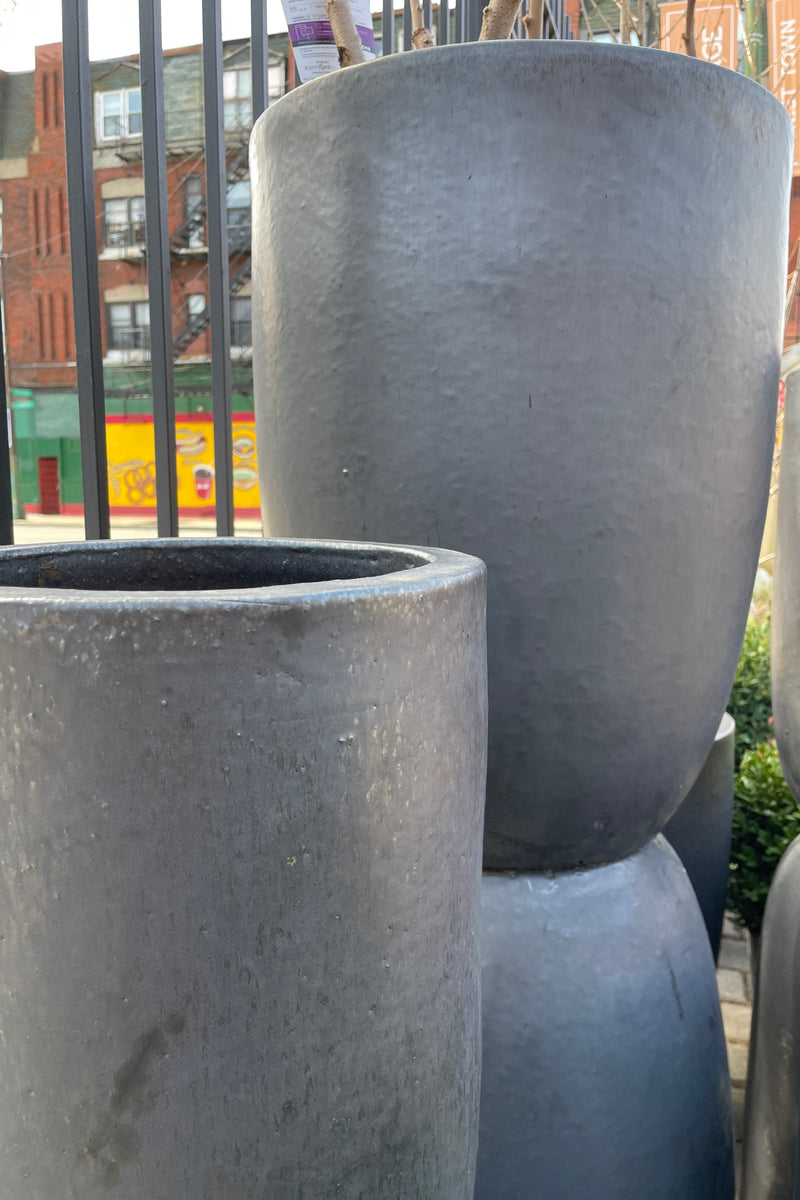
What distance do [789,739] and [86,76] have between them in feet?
3.86

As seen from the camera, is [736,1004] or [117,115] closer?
[736,1004]

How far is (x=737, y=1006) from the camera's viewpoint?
223cm

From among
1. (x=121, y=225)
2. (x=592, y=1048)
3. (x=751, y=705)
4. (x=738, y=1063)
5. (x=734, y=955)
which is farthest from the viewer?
(x=121, y=225)

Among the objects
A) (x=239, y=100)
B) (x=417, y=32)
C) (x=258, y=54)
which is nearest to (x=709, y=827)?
(x=417, y=32)

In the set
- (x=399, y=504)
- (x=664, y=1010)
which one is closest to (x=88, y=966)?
(x=399, y=504)

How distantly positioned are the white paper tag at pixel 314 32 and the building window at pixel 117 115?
1942cm

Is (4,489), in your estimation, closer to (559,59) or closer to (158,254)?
(158,254)

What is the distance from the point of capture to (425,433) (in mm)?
929

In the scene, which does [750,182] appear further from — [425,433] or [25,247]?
[25,247]

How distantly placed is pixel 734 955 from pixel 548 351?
85.2 inches

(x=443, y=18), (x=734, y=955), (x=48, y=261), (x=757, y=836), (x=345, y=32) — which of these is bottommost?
(x=734, y=955)

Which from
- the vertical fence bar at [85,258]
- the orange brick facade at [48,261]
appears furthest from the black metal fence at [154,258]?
the orange brick facade at [48,261]

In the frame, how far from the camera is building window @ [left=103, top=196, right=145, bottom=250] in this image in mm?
17984

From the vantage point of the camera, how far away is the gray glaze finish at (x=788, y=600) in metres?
1.20
